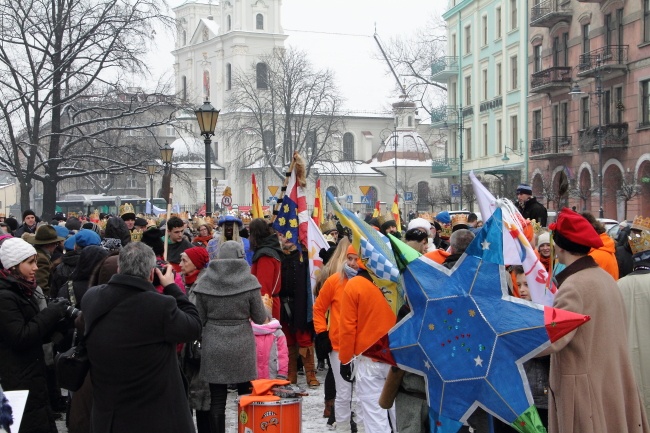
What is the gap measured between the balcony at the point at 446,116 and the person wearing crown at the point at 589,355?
159 feet

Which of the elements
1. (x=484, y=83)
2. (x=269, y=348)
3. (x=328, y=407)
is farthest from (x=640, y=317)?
(x=484, y=83)

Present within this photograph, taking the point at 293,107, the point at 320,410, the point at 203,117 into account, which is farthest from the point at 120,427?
the point at 293,107

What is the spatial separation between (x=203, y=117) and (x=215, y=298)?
355 inches

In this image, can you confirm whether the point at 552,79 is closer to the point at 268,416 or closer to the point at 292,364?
the point at 292,364

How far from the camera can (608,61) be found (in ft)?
114

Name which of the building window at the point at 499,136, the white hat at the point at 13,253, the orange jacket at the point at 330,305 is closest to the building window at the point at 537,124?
the building window at the point at 499,136

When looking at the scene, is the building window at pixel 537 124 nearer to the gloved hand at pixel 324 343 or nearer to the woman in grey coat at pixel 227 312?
the gloved hand at pixel 324 343

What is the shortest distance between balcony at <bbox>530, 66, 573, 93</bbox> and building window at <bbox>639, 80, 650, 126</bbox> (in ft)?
19.3

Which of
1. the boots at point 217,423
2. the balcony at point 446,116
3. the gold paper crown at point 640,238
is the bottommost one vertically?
the boots at point 217,423

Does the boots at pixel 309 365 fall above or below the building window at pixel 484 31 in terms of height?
below

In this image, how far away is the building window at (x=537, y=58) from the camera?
42.5 m

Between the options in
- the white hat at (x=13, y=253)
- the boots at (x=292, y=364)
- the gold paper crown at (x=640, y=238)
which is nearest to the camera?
the gold paper crown at (x=640, y=238)

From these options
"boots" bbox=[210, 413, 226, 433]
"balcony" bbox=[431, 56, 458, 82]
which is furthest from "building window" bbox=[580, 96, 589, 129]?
"boots" bbox=[210, 413, 226, 433]

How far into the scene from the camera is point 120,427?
17.5 ft
